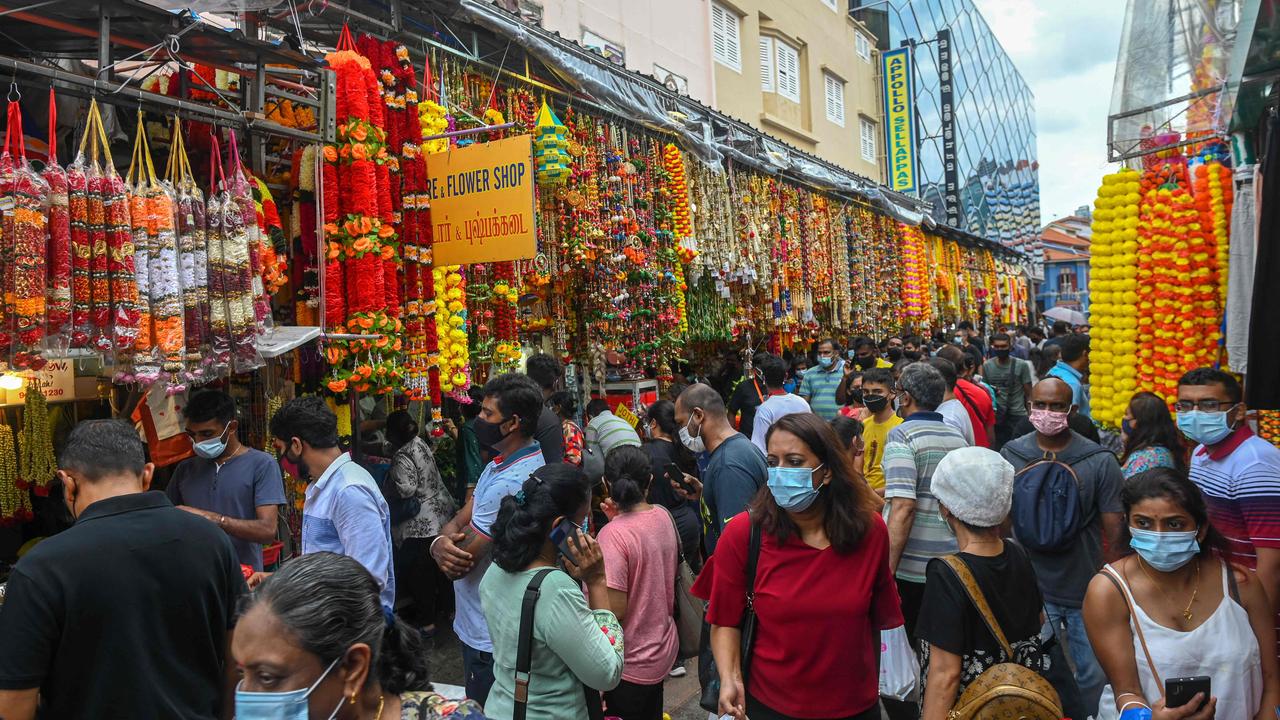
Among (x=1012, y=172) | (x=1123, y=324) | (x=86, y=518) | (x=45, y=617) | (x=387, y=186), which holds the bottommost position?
(x=45, y=617)

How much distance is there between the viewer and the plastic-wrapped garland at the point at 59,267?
366 cm

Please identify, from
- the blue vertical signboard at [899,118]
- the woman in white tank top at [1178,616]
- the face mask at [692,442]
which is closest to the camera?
the woman in white tank top at [1178,616]

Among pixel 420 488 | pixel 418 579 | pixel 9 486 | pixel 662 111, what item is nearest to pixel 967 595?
pixel 420 488

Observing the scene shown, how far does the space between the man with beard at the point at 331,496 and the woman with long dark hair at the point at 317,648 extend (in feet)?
5.78

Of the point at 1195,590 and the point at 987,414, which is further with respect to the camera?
the point at 987,414

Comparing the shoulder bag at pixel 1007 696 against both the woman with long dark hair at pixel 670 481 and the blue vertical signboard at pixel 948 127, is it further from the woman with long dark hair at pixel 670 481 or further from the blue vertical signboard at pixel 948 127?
the blue vertical signboard at pixel 948 127

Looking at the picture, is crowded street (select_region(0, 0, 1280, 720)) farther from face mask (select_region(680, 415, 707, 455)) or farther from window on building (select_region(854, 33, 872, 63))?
window on building (select_region(854, 33, 872, 63))

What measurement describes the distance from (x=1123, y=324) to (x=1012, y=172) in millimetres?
32583

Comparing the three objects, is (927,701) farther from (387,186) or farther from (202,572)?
(387,186)

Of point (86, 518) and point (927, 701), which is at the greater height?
point (86, 518)

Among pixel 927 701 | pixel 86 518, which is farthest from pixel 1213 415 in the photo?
pixel 86 518

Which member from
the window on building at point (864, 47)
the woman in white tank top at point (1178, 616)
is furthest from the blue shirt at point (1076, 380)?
the window on building at point (864, 47)

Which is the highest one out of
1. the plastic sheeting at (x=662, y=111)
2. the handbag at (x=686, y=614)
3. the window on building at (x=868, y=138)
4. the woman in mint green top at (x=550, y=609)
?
the window on building at (x=868, y=138)

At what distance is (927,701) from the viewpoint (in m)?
2.65
